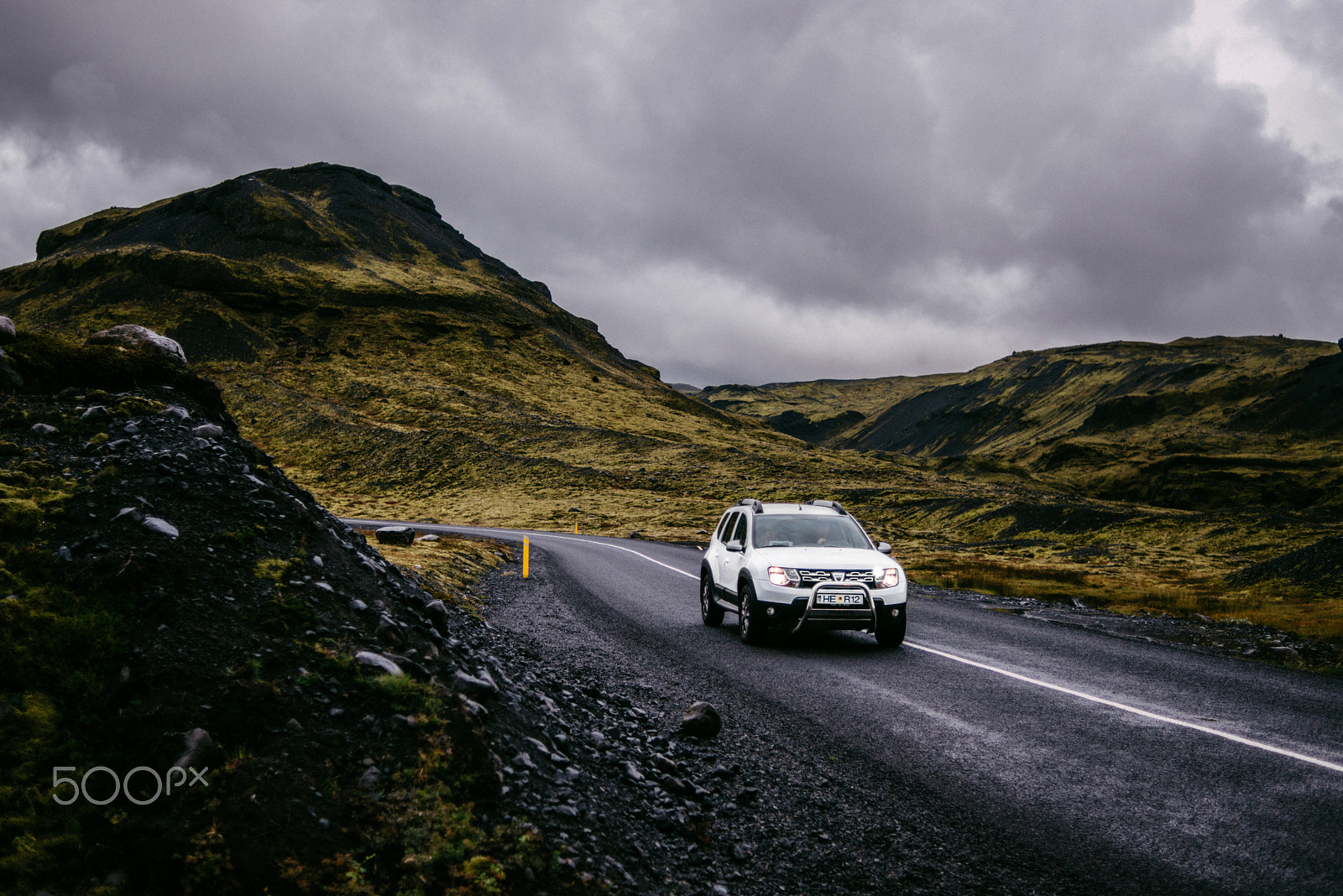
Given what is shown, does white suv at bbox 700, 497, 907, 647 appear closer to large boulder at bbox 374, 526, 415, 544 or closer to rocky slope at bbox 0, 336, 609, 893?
rocky slope at bbox 0, 336, 609, 893

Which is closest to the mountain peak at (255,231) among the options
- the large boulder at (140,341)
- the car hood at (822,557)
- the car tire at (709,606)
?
the large boulder at (140,341)

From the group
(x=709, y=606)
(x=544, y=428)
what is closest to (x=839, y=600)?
(x=709, y=606)

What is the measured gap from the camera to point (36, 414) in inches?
269

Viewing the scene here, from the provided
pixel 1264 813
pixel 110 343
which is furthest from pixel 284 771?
pixel 110 343

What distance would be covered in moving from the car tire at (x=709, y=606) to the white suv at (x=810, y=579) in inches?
22.3

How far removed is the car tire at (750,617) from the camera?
1062 cm

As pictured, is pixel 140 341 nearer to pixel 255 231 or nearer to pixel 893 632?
pixel 893 632

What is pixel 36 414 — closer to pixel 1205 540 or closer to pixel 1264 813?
pixel 1264 813

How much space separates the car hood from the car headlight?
0.08m

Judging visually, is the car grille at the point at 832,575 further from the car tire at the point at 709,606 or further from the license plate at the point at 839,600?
the car tire at the point at 709,606

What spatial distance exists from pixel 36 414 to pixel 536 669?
5.57m

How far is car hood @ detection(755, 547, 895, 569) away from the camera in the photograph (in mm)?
10492


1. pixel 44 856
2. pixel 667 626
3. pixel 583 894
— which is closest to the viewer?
pixel 44 856

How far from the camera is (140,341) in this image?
8.82m
